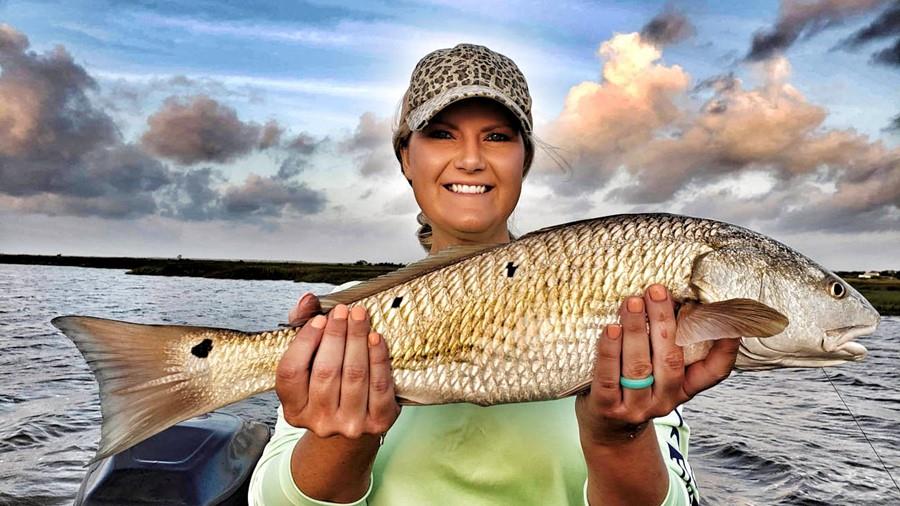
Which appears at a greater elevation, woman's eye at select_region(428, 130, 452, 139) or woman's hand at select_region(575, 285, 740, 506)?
woman's eye at select_region(428, 130, 452, 139)

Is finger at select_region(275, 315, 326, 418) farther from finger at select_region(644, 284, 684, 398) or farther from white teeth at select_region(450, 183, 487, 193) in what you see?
finger at select_region(644, 284, 684, 398)

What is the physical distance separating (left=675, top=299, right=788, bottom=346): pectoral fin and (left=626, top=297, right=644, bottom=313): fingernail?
0.19 metres

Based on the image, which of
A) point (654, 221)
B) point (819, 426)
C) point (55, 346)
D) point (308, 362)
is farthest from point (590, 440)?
point (55, 346)

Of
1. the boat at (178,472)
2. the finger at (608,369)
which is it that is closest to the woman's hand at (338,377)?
the finger at (608,369)

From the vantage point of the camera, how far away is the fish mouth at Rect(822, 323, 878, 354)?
9.30 ft

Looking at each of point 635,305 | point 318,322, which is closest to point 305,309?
point 318,322

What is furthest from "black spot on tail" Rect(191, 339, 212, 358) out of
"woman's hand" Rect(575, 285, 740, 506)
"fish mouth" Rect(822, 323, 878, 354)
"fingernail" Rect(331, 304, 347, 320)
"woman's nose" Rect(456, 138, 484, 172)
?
"fish mouth" Rect(822, 323, 878, 354)

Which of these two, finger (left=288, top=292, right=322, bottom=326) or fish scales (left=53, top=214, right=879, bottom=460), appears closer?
fish scales (left=53, top=214, right=879, bottom=460)

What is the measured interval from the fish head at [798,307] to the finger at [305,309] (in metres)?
1.60

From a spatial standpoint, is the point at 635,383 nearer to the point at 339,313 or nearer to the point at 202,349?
the point at 339,313

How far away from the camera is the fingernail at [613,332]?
7.93 feet

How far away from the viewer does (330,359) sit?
2.49 metres

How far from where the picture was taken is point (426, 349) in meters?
2.66

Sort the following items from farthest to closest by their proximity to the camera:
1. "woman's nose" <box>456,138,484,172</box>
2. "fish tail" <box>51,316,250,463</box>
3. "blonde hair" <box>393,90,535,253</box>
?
"blonde hair" <box>393,90,535,253</box> → "woman's nose" <box>456,138,484,172</box> → "fish tail" <box>51,316,250,463</box>
